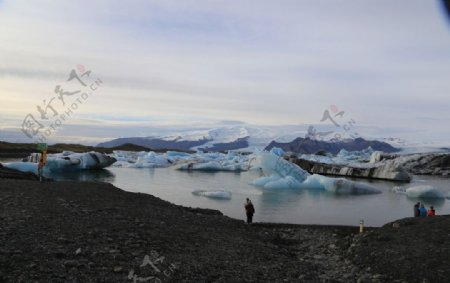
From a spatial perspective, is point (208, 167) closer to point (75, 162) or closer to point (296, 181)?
point (75, 162)

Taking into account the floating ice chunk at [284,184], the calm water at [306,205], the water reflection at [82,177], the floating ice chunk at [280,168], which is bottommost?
the water reflection at [82,177]

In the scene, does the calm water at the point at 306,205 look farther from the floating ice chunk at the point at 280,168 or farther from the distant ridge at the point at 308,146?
the distant ridge at the point at 308,146

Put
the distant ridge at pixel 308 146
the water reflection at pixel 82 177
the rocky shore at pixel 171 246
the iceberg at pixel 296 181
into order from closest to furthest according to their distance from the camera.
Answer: the rocky shore at pixel 171 246, the iceberg at pixel 296 181, the water reflection at pixel 82 177, the distant ridge at pixel 308 146

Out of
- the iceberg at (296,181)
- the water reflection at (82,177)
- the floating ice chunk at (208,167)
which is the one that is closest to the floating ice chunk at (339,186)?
the iceberg at (296,181)

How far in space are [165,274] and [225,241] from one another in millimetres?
3714

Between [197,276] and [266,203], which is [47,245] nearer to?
[197,276]

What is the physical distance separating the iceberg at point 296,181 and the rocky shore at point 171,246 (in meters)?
16.1

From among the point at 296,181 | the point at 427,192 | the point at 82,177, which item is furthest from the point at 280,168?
the point at 82,177

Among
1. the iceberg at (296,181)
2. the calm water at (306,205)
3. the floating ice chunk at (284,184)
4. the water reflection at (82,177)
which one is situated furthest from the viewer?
the water reflection at (82,177)

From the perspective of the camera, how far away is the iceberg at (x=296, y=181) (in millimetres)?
30172

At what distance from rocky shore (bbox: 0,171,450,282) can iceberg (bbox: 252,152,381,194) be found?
16.1 metres

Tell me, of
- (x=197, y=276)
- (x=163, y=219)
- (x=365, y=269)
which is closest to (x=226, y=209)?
(x=163, y=219)

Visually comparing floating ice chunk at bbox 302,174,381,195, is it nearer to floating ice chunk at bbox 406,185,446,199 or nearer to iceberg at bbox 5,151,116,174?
floating ice chunk at bbox 406,185,446,199

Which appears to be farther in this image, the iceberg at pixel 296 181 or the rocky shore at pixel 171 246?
the iceberg at pixel 296 181
